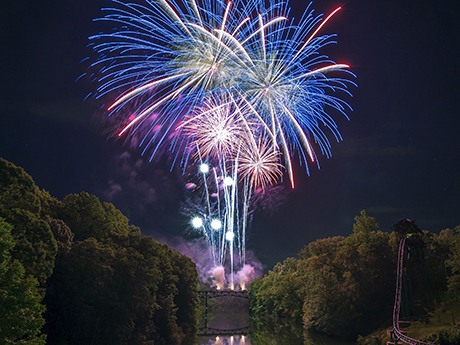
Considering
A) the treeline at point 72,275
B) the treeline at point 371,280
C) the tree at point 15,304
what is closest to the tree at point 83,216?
the treeline at point 72,275

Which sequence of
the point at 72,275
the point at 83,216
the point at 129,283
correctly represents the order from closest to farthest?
the point at 72,275 → the point at 129,283 → the point at 83,216

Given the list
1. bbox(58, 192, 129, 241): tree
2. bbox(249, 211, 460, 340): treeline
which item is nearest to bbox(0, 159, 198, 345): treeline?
bbox(58, 192, 129, 241): tree

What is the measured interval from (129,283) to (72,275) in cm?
637

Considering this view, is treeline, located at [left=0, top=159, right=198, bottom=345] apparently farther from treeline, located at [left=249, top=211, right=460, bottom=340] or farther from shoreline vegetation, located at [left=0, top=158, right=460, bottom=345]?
treeline, located at [left=249, top=211, right=460, bottom=340]

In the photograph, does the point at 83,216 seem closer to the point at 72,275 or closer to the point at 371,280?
the point at 72,275

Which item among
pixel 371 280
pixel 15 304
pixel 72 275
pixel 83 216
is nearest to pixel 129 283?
pixel 72 275

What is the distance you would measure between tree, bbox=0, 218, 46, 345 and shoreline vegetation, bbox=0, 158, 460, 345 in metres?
0.05

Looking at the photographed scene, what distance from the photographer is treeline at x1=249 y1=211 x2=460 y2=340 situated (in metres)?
Answer: 40.1

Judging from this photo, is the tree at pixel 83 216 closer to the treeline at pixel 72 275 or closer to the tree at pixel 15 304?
the treeline at pixel 72 275

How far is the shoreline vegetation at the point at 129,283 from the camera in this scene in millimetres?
26109

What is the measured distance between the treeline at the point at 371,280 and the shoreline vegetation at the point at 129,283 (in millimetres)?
129

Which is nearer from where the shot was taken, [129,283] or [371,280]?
[129,283]

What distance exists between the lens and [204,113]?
3506 cm

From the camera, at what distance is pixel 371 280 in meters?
45.8
